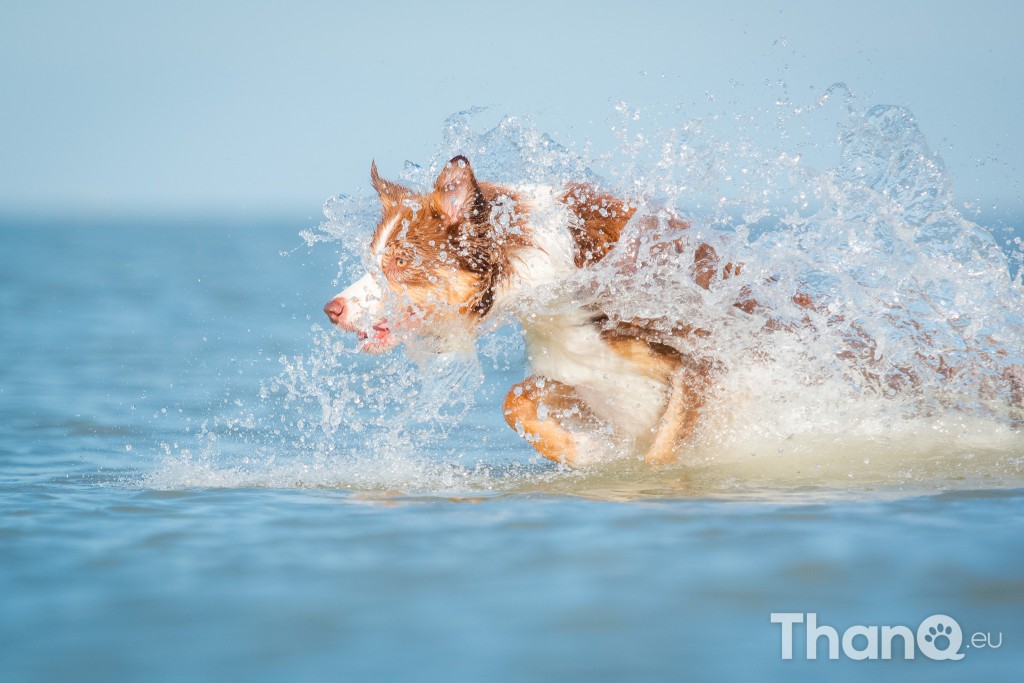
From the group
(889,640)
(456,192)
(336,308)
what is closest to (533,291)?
(456,192)

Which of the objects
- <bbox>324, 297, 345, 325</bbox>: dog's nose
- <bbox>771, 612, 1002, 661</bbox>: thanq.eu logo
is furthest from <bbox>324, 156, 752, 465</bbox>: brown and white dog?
<bbox>771, 612, 1002, 661</bbox>: thanq.eu logo

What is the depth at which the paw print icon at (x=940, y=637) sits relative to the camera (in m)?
3.08

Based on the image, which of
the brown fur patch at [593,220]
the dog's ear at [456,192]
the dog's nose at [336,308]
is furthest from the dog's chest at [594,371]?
the dog's nose at [336,308]

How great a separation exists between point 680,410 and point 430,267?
1.38m

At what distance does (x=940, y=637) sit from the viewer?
317cm

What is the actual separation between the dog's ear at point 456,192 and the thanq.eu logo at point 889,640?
243 centimetres

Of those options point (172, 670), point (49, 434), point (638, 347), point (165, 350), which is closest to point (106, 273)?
point (165, 350)

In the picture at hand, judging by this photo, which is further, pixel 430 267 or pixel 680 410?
pixel 680 410

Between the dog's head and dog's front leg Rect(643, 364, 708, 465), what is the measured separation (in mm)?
1006

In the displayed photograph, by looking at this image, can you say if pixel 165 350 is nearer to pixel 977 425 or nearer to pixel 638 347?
pixel 638 347

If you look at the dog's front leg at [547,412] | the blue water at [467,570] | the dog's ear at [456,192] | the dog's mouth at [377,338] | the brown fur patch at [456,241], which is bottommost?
the blue water at [467,570]

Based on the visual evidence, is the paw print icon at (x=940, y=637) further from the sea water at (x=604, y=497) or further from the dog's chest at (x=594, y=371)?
the dog's chest at (x=594, y=371)

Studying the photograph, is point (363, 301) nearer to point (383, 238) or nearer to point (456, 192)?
point (383, 238)

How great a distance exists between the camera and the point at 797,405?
5664 millimetres
